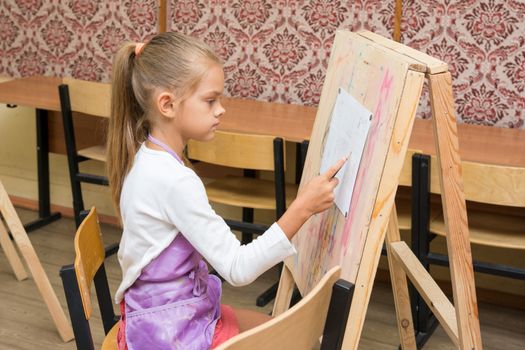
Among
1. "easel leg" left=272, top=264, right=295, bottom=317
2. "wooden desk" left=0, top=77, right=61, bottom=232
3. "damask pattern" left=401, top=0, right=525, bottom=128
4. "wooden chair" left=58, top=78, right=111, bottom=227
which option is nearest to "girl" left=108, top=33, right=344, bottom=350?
"easel leg" left=272, top=264, right=295, bottom=317

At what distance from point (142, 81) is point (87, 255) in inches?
14.5

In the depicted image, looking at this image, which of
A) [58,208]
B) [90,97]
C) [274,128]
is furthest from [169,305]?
[58,208]

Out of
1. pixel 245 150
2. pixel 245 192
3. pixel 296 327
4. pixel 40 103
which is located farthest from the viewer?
pixel 40 103

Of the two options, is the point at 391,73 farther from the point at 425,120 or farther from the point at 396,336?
the point at 425,120

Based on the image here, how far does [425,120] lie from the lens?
131 inches

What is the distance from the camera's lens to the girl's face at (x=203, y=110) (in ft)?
5.16

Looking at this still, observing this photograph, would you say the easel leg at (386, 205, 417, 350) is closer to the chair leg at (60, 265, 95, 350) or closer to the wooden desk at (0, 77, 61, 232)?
the chair leg at (60, 265, 95, 350)

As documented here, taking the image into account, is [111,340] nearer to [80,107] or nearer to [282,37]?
[80,107]

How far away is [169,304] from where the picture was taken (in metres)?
1.60

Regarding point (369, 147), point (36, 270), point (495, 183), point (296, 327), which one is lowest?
point (36, 270)

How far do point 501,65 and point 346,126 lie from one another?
182 centimetres

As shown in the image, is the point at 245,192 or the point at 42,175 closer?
the point at 245,192

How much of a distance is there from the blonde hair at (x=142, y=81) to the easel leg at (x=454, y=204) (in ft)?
1.53

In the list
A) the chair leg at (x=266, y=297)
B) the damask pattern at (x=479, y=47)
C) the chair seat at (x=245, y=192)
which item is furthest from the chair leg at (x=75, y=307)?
the damask pattern at (x=479, y=47)
